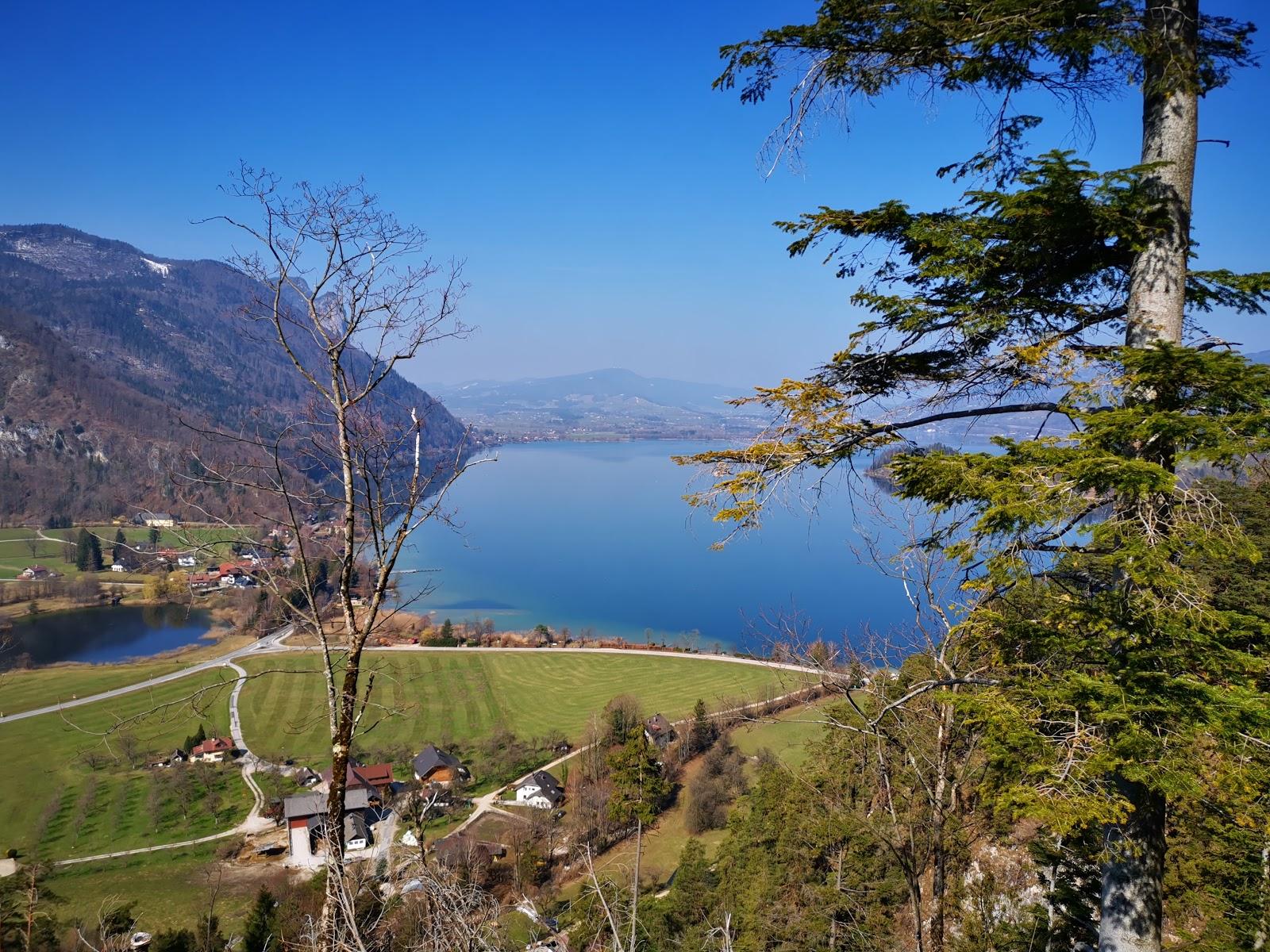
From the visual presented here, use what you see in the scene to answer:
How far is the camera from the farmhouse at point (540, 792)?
20.8m

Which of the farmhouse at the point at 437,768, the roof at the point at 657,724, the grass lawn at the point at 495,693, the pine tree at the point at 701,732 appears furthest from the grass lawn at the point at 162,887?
the pine tree at the point at 701,732

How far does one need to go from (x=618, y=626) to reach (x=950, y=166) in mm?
36476

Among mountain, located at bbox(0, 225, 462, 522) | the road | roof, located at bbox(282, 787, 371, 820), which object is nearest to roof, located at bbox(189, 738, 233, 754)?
the road

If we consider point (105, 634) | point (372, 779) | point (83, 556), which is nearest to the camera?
point (372, 779)

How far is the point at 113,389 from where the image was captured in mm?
100125

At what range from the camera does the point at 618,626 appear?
3862cm

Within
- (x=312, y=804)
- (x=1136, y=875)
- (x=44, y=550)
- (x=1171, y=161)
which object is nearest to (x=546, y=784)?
(x=312, y=804)

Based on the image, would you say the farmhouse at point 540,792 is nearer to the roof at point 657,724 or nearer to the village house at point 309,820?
the roof at point 657,724

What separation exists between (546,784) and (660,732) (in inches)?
179

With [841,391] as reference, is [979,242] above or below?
above

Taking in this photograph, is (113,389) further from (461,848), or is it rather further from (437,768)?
(461,848)

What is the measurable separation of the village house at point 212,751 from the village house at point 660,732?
14793mm

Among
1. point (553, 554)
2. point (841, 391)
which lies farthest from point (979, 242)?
point (553, 554)

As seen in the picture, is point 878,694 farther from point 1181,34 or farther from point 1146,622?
point 1181,34
